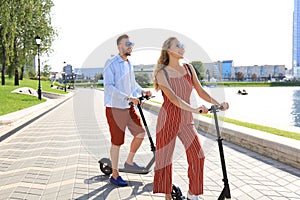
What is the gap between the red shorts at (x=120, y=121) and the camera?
13.0 feet

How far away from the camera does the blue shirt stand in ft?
12.5

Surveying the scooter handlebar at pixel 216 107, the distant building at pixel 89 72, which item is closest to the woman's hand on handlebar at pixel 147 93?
the distant building at pixel 89 72

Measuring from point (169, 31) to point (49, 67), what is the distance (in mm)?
41177

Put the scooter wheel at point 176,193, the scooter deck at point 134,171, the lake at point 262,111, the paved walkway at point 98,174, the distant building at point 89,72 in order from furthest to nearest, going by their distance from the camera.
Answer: the distant building at point 89,72 < the scooter deck at point 134,171 < the lake at point 262,111 < the paved walkway at point 98,174 < the scooter wheel at point 176,193

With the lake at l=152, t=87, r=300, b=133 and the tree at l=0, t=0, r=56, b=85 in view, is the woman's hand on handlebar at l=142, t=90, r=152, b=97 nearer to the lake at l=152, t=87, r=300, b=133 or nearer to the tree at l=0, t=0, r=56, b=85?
the lake at l=152, t=87, r=300, b=133

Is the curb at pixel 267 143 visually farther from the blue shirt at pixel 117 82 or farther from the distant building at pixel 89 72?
the distant building at pixel 89 72

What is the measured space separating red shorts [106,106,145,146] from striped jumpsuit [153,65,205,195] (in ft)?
3.03

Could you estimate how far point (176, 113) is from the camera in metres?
3.04

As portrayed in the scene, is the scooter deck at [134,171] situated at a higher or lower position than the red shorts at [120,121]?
lower

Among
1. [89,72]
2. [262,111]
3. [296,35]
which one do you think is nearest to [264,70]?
[296,35]

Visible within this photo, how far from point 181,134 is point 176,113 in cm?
22

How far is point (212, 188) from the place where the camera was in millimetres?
4125

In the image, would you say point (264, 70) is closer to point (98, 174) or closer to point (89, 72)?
point (89, 72)

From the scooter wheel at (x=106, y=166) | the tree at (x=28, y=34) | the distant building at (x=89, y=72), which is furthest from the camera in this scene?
the tree at (x=28, y=34)
